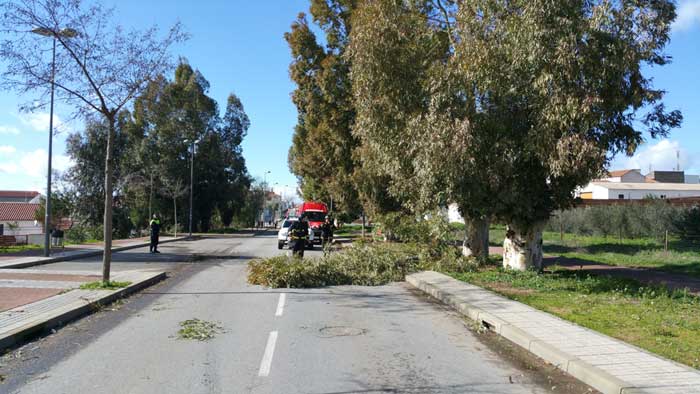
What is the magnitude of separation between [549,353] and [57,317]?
792 cm

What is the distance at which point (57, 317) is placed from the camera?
9570 mm

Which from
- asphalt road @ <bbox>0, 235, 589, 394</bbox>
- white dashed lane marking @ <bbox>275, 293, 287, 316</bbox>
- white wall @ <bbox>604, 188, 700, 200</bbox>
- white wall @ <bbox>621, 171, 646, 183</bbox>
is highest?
white wall @ <bbox>621, 171, 646, 183</bbox>

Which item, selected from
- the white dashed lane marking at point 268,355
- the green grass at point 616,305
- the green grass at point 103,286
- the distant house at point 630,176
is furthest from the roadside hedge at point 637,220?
the distant house at point 630,176

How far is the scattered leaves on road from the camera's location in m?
8.61

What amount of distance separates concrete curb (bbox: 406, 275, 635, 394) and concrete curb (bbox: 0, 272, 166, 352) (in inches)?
286

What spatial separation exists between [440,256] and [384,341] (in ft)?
36.3

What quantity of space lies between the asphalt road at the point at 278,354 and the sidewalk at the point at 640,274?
6763 millimetres

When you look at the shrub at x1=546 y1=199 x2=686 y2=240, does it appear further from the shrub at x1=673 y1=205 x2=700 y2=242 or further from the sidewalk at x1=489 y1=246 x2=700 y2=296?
the sidewalk at x1=489 y1=246 x2=700 y2=296

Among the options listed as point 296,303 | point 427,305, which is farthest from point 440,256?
point 296,303

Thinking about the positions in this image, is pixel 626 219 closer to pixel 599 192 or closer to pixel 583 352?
pixel 583 352

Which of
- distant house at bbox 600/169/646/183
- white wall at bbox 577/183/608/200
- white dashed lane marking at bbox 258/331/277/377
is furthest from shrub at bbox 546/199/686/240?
distant house at bbox 600/169/646/183

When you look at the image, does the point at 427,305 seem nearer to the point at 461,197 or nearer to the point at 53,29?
the point at 461,197

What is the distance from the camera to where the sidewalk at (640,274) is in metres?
14.4

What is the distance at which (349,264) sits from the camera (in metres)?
16.9
